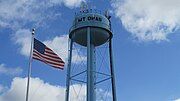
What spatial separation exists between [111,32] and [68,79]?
22.0 feet

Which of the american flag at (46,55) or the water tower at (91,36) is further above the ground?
the water tower at (91,36)

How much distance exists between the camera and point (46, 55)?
91.6ft

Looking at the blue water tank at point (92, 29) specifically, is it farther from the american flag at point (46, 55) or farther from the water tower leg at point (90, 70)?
the american flag at point (46, 55)

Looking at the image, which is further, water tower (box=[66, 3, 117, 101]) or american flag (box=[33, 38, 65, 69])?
water tower (box=[66, 3, 117, 101])

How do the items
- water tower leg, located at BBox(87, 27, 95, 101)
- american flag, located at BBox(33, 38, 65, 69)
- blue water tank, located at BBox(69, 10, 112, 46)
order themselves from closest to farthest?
1. american flag, located at BBox(33, 38, 65, 69)
2. water tower leg, located at BBox(87, 27, 95, 101)
3. blue water tank, located at BBox(69, 10, 112, 46)

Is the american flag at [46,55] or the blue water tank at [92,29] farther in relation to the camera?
the blue water tank at [92,29]

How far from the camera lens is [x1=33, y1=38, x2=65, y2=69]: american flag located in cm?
2705

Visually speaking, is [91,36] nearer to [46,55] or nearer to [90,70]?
[90,70]

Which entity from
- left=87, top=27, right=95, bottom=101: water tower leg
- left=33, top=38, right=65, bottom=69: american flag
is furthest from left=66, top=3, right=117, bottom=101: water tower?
left=33, top=38, right=65, bottom=69: american flag

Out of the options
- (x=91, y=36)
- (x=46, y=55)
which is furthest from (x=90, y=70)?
(x=46, y=55)

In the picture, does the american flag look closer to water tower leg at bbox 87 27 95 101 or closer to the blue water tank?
water tower leg at bbox 87 27 95 101

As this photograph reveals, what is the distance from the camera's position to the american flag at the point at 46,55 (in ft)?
88.7

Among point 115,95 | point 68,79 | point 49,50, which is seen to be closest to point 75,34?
point 68,79

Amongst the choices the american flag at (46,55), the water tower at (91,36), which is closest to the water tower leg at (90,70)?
the water tower at (91,36)
